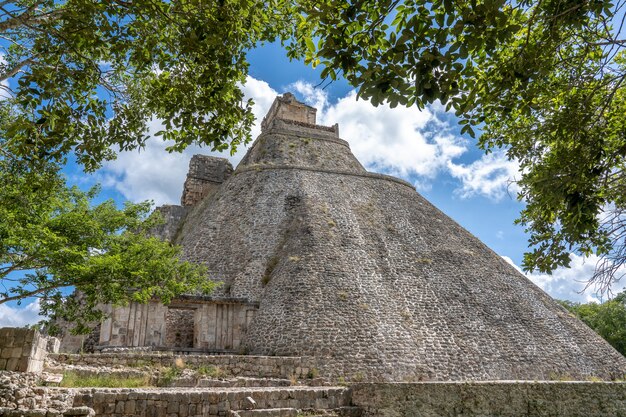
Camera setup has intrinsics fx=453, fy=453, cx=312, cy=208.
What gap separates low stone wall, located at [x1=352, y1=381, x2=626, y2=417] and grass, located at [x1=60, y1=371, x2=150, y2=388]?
4.04m

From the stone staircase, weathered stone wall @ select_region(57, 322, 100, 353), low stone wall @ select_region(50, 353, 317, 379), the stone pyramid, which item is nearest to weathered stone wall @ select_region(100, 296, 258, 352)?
the stone pyramid

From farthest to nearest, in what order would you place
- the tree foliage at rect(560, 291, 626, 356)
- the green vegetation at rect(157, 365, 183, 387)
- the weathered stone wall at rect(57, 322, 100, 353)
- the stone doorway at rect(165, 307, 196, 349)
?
the tree foliage at rect(560, 291, 626, 356), the stone doorway at rect(165, 307, 196, 349), the weathered stone wall at rect(57, 322, 100, 353), the green vegetation at rect(157, 365, 183, 387)

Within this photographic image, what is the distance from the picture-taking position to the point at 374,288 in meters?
15.0

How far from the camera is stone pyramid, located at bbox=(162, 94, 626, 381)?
42.6 ft

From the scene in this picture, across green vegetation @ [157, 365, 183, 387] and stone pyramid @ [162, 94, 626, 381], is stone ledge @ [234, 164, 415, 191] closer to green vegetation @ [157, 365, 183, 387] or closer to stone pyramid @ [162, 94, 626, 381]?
stone pyramid @ [162, 94, 626, 381]

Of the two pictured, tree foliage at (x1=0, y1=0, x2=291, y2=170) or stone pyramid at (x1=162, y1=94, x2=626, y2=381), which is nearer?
tree foliage at (x1=0, y1=0, x2=291, y2=170)

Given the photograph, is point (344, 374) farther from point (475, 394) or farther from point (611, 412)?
point (611, 412)

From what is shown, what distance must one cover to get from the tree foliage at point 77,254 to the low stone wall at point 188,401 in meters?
3.82

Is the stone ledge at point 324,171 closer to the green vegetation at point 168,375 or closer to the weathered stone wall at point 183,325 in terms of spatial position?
the weathered stone wall at point 183,325

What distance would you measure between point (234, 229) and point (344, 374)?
28.3 ft

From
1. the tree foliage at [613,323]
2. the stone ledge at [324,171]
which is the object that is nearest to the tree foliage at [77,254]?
the stone ledge at [324,171]

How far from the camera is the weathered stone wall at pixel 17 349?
641 cm

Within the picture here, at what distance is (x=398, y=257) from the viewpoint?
1698 centimetres

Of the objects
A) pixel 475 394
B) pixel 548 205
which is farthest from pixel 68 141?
pixel 475 394
